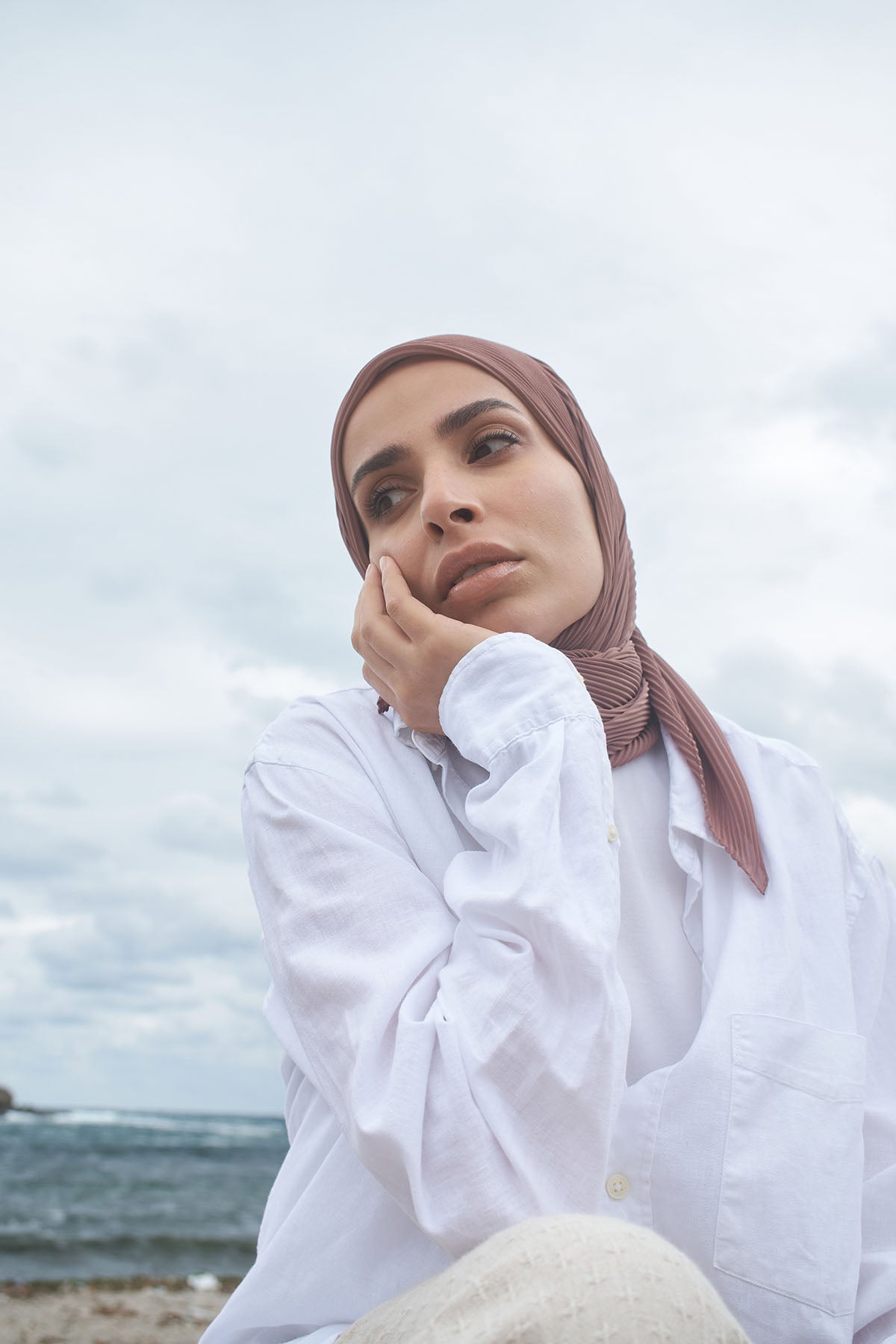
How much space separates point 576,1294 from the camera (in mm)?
1137

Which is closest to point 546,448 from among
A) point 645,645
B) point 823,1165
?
point 645,645

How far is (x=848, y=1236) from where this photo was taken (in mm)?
1885

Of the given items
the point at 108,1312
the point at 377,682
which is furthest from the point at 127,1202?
the point at 377,682

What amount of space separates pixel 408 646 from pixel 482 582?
220mm

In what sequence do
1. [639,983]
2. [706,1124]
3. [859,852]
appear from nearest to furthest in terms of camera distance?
[706,1124] → [639,983] → [859,852]

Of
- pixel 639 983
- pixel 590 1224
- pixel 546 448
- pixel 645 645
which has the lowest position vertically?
pixel 590 1224

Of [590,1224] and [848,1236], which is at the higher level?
[590,1224]

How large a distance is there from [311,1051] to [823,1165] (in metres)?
0.96

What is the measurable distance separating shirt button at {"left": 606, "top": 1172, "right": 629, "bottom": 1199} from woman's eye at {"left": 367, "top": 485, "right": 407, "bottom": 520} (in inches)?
59.1

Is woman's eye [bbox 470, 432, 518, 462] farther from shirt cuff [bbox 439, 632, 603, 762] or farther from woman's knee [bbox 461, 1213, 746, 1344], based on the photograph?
woman's knee [bbox 461, 1213, 746, 1344]

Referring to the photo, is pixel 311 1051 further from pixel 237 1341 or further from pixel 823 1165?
pixel 823 1165

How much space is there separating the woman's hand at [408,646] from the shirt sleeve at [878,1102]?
1080 mm

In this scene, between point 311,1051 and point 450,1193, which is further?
point 311,1051

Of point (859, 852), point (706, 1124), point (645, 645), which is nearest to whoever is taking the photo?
point (706, 1124)
